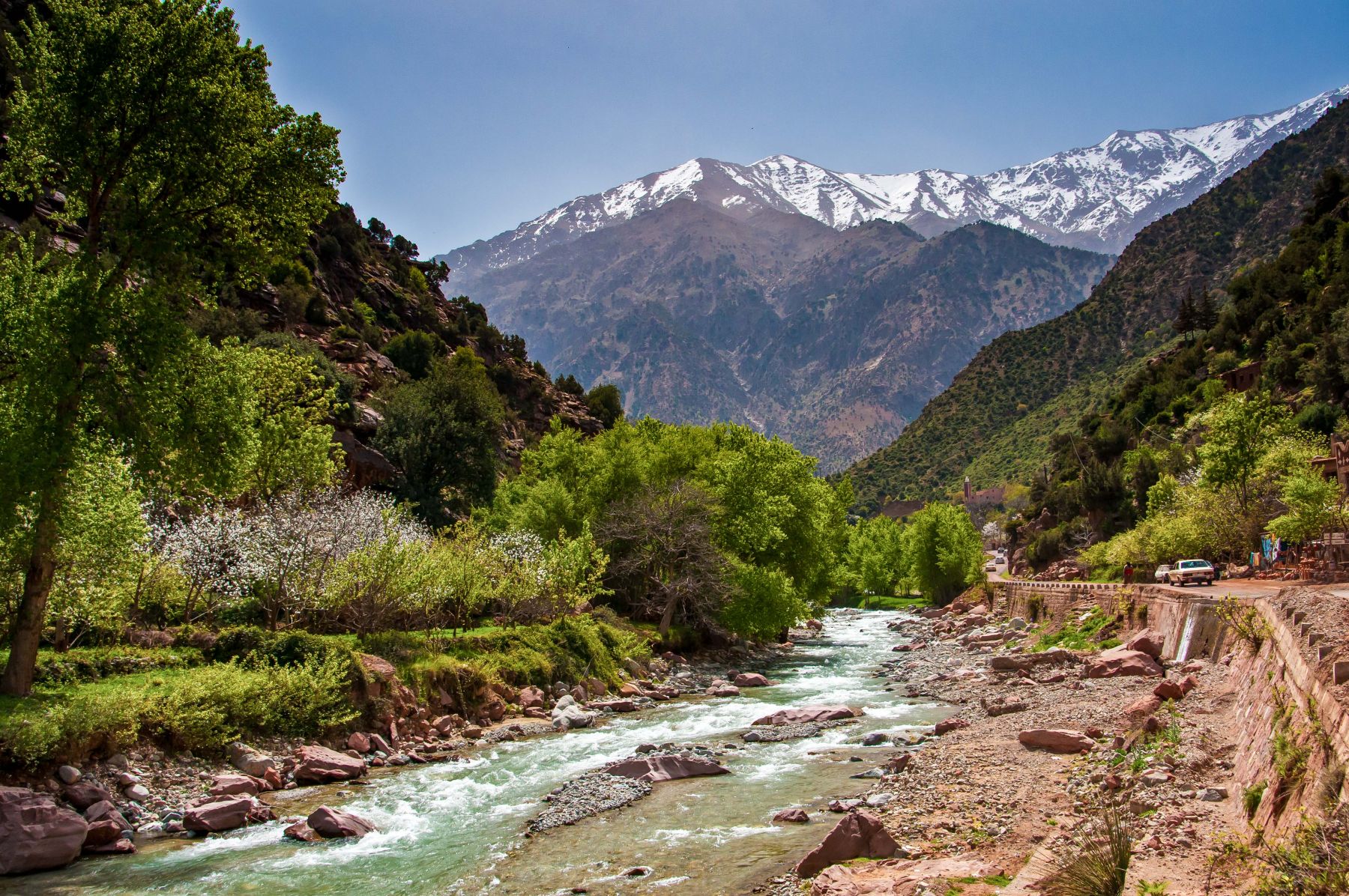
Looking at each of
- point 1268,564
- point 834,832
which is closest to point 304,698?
point 834,832

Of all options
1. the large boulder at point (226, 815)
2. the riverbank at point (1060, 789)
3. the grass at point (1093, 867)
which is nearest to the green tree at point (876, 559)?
the riverbank at point (1060, 789)

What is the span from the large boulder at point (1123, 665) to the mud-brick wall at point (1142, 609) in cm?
74

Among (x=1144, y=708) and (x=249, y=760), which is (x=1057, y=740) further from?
(x=249, y=760)

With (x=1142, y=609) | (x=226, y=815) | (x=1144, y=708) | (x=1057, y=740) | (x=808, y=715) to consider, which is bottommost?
(x=808, y=715)

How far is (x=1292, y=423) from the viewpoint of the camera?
49.5 m

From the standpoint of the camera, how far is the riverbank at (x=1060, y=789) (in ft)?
33.9

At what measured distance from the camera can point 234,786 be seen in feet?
56.6

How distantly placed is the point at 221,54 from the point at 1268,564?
4510 centimetres

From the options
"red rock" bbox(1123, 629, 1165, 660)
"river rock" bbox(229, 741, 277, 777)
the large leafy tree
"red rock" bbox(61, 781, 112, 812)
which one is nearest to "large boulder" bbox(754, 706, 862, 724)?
"red rock" bbox(1123, 629, 1165, 660)

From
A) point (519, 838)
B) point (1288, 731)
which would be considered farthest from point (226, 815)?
point (1288, 731)

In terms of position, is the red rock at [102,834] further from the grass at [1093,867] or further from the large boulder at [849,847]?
the grass at [1093,867]

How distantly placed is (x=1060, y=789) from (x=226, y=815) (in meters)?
15.5

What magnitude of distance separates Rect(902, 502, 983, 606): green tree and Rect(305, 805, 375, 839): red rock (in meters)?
78.4

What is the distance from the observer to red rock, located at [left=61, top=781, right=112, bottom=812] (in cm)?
1506
